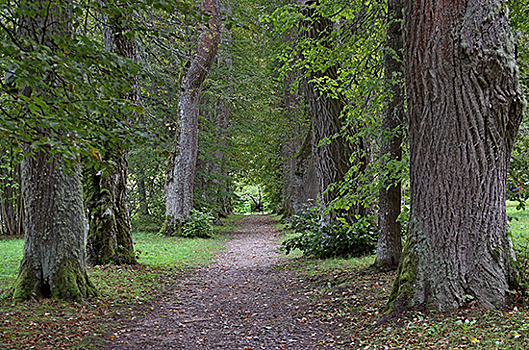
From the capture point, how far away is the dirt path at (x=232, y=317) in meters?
4.79

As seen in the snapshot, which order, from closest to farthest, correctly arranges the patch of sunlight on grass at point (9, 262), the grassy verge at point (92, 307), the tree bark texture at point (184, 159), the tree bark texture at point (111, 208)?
1. the grassy verge at point (92, 307)
2. the patch of sunlight on grass at point (9, 262)
3. the tree bark texture at point (111, 208)
4. the tree bark texture at point (184, 159)

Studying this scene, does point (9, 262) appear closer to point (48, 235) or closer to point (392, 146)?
point (48, 235)

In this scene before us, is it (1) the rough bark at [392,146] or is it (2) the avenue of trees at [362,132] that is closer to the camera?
(2) the avenue of trees at [362,132]

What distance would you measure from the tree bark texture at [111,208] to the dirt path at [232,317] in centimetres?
160

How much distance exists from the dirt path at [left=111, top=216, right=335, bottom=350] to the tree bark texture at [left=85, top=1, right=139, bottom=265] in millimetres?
1597

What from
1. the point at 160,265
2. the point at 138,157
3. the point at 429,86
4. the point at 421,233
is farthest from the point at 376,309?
the point at 138,157

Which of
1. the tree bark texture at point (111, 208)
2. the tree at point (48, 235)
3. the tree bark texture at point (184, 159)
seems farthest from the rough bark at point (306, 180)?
the tree at point (48, 235)

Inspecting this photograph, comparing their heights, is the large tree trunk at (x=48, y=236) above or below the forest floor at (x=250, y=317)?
above

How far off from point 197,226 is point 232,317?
975 centimetres

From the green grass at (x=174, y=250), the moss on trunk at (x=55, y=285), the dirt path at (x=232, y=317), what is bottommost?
the dirt path at (x=232, y=317)

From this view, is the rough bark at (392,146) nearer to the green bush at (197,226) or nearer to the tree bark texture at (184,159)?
the tree bark texture at (184,159)

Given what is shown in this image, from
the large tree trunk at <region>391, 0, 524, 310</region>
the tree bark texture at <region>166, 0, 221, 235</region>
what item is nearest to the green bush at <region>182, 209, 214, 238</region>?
the tree bark texture at <region>166, 0, 221, 235</region>

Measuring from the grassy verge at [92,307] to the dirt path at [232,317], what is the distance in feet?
0.90

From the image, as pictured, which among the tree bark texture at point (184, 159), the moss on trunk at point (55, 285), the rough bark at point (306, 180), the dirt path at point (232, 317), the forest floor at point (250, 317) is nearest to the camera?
the forest floor at point (250, 317)
